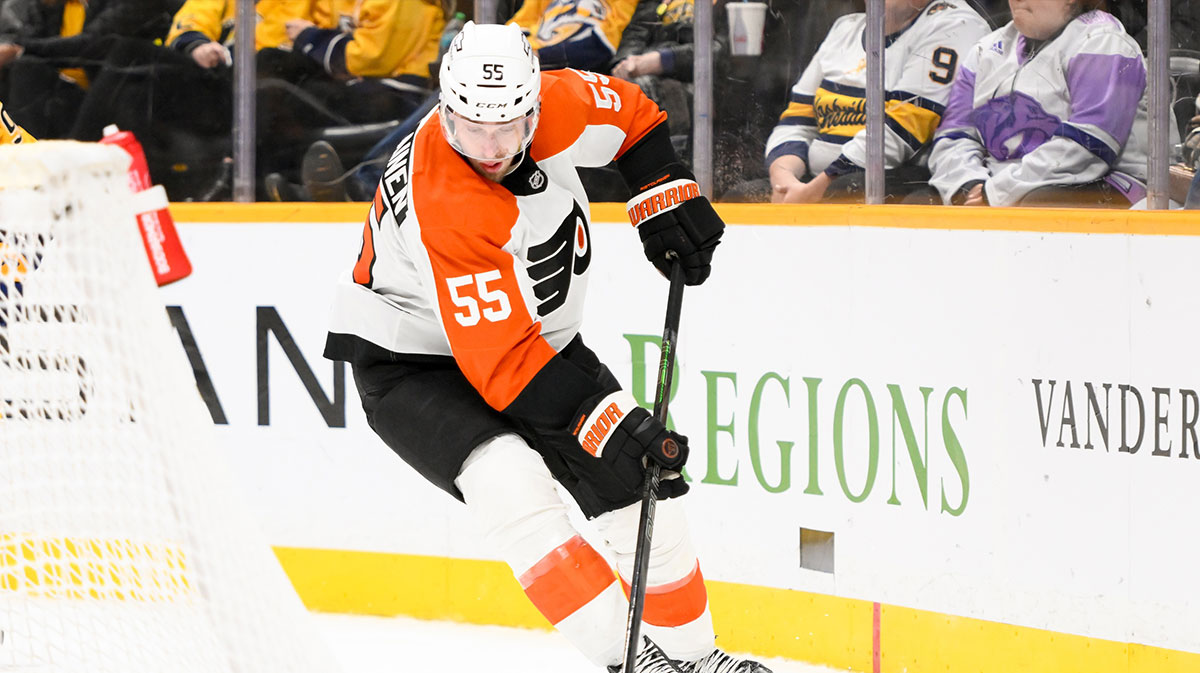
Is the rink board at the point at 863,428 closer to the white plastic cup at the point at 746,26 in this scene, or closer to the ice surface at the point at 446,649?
the ice surface at the point at 446,649

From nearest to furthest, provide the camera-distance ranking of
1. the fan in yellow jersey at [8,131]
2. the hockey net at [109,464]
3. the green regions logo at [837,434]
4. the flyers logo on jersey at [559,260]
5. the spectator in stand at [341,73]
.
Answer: the hockey net at [109,464] → the flyers logo on jersey at [559,260] → the green regions logo at [837,434] → the fan in yellow jersey at [8,131] → the spectator in stand at [341,73]

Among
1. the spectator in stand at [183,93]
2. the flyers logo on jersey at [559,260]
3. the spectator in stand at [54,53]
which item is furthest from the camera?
the spectator in stand at [54,53]

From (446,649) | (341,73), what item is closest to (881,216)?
(446,649)

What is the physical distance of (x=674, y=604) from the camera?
2.91m

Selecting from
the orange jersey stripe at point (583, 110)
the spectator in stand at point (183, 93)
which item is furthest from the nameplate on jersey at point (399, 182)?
the spectator in stand at point (183, 93)

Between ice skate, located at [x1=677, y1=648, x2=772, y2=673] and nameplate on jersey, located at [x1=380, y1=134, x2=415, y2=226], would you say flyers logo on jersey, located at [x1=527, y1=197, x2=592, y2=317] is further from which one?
ice skate, located at [x1=677, y1=648, x2=772, y2=673]

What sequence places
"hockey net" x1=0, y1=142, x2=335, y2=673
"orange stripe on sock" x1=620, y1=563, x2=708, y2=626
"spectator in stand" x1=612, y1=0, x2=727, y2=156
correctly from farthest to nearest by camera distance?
"spectator in stand" x1=612, y1=0, x2=727, y2=156, "orange stripe on sock" x1=620, y1=563, x2=708, y2=626, "hockey net" x1=0, y1=142, x2=335, y2=673

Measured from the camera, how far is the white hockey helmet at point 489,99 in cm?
255

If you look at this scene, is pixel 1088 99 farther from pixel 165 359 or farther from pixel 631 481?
pixel 165 359

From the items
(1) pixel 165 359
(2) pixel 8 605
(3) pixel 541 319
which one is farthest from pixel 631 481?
(2) pixel 8 605

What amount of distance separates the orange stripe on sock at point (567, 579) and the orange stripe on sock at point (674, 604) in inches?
11.8

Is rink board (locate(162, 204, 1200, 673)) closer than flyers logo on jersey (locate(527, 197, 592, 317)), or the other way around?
flyers logo on jersey (locate(527, 197, 592, 317))

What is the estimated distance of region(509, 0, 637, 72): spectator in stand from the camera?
391 cm

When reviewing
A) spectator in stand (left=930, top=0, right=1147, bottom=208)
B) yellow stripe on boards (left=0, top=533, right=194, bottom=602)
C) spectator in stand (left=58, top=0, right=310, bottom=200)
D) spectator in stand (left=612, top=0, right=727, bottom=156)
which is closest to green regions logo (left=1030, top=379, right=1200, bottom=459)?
spectator in stand (left=930, top=0, right=1147, bottom=208)
